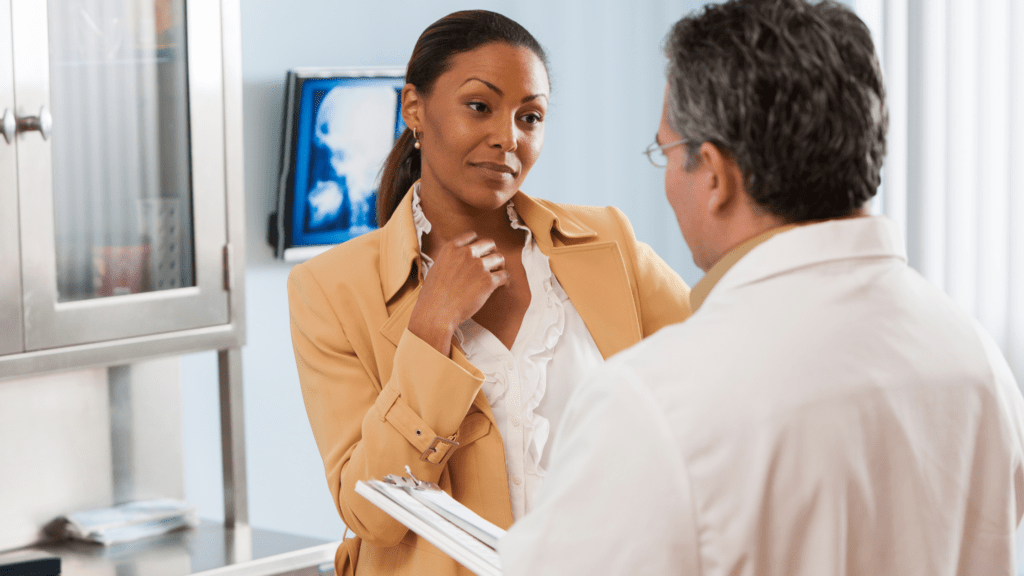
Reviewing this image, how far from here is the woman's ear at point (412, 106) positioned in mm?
1414

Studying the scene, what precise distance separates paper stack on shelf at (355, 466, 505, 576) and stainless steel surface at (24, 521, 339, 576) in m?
1.05

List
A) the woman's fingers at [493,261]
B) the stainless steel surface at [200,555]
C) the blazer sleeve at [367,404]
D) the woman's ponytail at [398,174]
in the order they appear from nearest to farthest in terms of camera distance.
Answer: the blazer sleeve at [367,404]
the woman's fingers at [493,261]
the woman's ponytail at [398,174]
the stainless steel surface at [200,555]

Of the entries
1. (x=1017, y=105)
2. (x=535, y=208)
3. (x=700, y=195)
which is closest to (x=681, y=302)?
(x=535, y=208)

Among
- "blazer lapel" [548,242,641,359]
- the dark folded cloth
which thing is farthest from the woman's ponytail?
the dark folded cloth

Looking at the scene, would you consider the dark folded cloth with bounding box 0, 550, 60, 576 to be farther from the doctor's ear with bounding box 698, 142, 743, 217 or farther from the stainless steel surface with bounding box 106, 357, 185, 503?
the doctor's ear with bounding box 698, 142, 743, 217

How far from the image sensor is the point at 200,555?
2.06 meters

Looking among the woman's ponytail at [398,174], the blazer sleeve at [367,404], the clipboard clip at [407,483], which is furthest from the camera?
the woman's ponytail at [398,174]

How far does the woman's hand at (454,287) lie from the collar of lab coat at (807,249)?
0.57 metres

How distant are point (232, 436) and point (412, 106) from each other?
1135mm

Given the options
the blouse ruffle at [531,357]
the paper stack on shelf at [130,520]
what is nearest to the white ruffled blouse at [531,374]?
the blouse ruffle at [531,357]

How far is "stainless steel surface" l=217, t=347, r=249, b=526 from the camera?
7.31ft

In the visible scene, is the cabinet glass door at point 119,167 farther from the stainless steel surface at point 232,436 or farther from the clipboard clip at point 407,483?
the clipboard clip at point 407,483

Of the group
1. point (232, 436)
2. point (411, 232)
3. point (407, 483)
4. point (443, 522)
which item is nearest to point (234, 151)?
point (232, 436)

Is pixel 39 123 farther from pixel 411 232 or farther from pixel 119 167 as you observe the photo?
pixel 411 232
